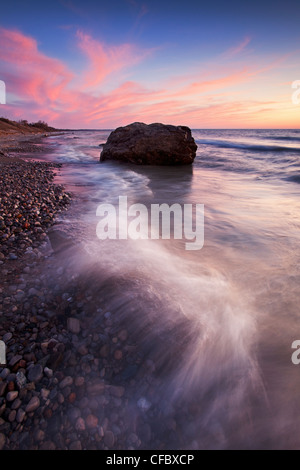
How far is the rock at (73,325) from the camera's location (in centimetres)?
200

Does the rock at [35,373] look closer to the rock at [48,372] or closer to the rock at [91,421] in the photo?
the rock at [48,372]

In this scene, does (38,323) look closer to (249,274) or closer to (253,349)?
(253,349)

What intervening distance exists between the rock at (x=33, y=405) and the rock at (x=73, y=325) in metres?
0.55

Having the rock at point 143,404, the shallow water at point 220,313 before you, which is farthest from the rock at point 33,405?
the shallow water at point 220,313

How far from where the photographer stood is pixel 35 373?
5.37 feet

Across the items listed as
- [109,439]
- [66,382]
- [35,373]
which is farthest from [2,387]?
[109,439]

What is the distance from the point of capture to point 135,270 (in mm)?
2947

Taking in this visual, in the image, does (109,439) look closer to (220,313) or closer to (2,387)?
(2,387)

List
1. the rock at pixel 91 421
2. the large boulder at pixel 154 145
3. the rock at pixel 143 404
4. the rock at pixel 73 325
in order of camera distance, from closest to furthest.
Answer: the rock at pixel 91 421, the rock at pixel 143 404, the rock at pixel 73 325, the large boulder at pixel 154 145

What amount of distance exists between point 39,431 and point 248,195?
7.88 m

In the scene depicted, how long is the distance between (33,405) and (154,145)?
42.3 ft

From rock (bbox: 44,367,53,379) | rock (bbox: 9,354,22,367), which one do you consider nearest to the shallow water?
rock (bbox: 44,367,53,379)

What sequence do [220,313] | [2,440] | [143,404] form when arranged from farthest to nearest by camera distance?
[220,313]
[143,404]
[2,440]
